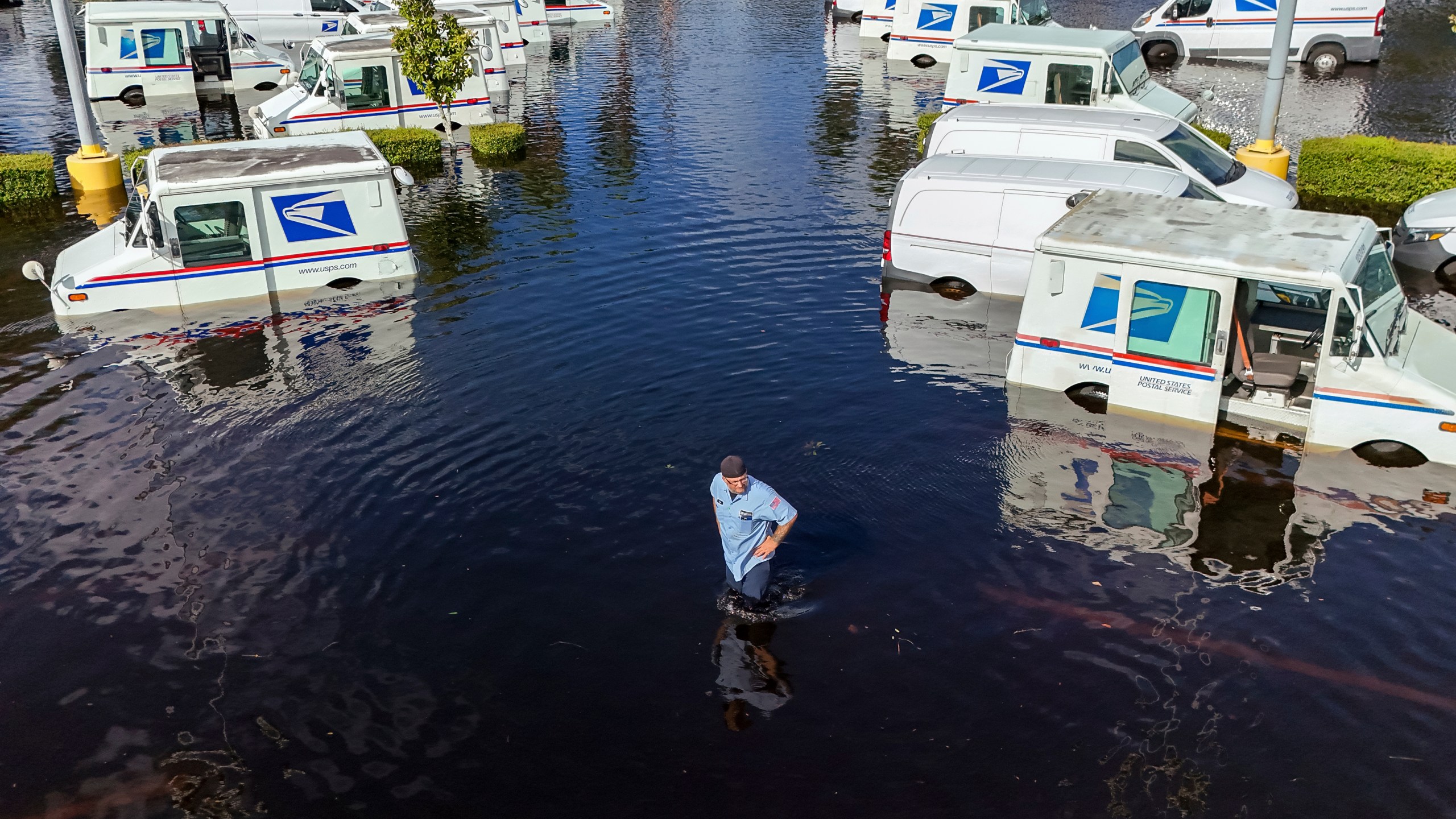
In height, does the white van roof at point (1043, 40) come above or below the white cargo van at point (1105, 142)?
above

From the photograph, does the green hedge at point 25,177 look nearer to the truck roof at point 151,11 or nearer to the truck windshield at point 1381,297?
the truck roof at point 151,11

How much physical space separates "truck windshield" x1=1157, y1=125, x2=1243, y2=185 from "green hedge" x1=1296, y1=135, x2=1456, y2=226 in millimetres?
3124

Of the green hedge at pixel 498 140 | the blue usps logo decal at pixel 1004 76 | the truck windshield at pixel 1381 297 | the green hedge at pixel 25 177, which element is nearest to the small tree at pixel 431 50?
the green hedge at pixel 498 140

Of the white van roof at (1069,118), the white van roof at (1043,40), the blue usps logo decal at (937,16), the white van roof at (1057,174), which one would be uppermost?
the blue usps logo decal at (937,16)

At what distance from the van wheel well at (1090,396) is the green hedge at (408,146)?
1706 cm

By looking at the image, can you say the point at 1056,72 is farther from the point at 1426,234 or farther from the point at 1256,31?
the point at 1256,31

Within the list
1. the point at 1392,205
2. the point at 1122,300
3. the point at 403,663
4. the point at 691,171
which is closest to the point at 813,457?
the point at 1122,300

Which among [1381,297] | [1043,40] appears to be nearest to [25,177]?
[1043,40]

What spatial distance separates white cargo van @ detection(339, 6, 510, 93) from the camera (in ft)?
101

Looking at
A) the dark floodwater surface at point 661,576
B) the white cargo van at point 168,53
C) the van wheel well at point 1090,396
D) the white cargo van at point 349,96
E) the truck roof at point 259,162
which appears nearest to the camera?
the dark floodwater surface at point 661,576

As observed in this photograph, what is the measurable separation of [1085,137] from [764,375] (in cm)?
855

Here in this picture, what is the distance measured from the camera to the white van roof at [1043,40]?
26000 mm

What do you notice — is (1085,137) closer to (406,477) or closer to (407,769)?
(406,477)

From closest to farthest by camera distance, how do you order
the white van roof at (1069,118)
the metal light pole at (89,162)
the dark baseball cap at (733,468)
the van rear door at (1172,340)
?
1. the dark baseball cap at (733,468)
2. the van rear door at (1172,340)
3. the white van roof at (1069,118)
4. the metal light pole at (89,162)
